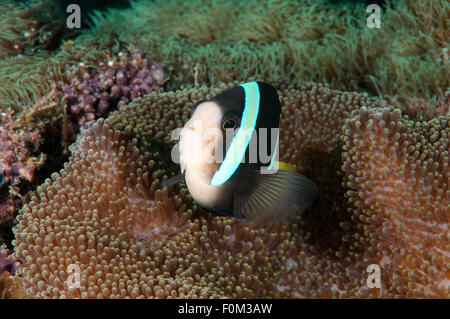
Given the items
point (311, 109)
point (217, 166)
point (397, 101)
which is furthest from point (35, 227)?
point (397, 101)

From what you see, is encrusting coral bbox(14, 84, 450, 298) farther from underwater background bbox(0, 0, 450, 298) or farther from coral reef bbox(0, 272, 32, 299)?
coral reef bbox(0, 272, 32, 299)

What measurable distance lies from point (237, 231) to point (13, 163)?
1461 mm

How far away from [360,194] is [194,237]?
768 millimetres

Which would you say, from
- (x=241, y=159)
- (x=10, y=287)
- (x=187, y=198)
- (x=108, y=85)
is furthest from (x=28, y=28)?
(x=241, y=159)

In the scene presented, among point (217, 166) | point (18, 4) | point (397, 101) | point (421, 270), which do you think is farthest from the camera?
point (18, 4)

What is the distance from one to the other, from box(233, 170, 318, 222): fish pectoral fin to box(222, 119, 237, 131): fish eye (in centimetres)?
24

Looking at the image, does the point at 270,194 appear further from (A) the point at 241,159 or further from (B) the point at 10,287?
(B) the point at 10,287

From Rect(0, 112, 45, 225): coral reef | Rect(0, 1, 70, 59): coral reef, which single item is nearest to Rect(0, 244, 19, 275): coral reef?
Rect(0, 112, 45, 225): coral reef

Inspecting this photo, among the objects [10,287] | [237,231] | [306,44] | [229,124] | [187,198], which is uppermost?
[306,44]

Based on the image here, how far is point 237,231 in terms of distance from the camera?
1.72 metres

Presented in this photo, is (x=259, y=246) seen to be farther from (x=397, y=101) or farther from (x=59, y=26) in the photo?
(x=59, y=26)

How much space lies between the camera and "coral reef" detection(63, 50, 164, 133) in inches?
109

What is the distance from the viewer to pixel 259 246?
1.70 meters

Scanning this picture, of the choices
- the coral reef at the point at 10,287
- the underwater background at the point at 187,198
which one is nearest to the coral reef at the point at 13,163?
the underwater background at the point at 187,198
